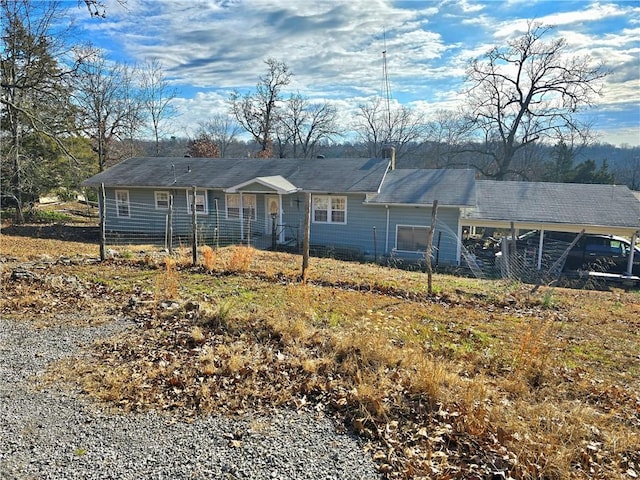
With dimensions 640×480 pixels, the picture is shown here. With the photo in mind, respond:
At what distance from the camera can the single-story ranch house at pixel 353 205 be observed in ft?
57.4

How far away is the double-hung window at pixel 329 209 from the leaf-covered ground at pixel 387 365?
10458 millimetres

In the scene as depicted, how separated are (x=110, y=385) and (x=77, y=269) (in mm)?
6152

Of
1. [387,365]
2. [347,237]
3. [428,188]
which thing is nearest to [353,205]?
[347,237]

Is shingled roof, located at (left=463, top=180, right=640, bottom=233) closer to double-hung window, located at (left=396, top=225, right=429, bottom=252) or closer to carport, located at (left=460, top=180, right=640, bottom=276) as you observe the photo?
carport, located at (left=460, top=180, right=640, bottom=276)

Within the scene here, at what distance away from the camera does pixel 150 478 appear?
299 cm

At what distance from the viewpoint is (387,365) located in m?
4.79

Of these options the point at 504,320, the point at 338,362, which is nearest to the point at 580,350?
the point at 504,320

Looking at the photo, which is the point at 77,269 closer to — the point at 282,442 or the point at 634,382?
the point at 282,442

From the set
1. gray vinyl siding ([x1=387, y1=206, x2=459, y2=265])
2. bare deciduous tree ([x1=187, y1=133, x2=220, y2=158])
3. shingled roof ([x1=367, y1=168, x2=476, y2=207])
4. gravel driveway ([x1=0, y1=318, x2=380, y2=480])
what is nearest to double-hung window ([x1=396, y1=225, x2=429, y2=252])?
gray vinyl siding ([x1=387, y1=206, x2=459, y2=265])

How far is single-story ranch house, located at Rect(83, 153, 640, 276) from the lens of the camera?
17500 millimetres

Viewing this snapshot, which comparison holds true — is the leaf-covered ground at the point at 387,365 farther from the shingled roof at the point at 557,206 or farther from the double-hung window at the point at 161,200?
the double-hung window at the point at 161,200

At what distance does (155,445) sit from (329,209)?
53.1ft

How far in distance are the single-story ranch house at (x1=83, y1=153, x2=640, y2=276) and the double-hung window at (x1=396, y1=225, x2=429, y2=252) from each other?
0.05 metres

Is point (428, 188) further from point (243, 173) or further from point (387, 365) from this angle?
point (387, 365)
